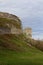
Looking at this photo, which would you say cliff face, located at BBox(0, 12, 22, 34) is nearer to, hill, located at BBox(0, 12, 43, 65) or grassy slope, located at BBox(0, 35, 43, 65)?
hill, located at BBox(0, 12, 43, 65)

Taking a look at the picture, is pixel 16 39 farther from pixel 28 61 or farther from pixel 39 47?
pixel 28 61

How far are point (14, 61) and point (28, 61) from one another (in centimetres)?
109

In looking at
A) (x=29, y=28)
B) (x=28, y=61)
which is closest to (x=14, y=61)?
(x=28, y=61)

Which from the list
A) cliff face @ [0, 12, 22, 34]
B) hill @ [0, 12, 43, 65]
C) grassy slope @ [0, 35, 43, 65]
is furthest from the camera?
cliff face @ [0, 12, 22, 34]

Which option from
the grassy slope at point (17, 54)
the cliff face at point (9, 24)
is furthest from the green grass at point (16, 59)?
the cliff face at point (9, 24)

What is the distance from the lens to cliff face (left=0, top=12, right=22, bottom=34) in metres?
31.3

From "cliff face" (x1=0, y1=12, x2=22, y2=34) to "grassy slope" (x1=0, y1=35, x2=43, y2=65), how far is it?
62cm

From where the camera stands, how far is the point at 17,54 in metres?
26.8

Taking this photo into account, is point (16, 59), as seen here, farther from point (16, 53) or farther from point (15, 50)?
point (15, 50)

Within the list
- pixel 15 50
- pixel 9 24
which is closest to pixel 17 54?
pixel 15 50

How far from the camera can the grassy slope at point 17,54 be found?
22.8 m

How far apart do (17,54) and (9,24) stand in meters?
6.16

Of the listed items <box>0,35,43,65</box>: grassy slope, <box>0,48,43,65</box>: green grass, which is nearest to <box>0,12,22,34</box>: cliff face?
<box>0,35,43,65</box>: grassy slope

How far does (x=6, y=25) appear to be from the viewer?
103 ft
